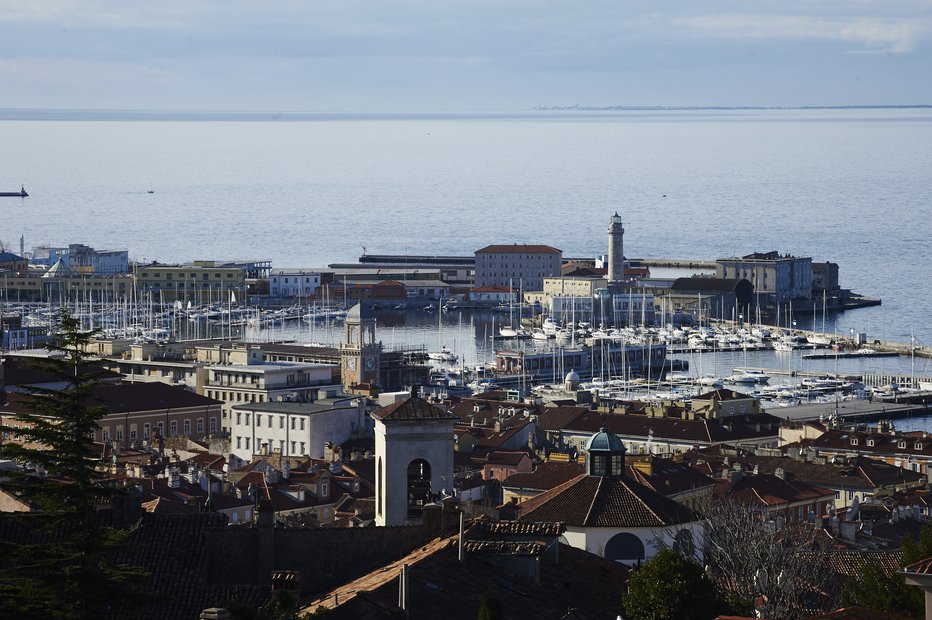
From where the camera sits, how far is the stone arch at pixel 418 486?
13.5 metres

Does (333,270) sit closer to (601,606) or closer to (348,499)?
(348,499)

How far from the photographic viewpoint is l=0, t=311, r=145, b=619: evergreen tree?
30.1ft

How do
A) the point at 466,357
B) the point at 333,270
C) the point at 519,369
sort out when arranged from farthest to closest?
1. the point at 333,270
2. the point at 466,357
3. the point at 519,369

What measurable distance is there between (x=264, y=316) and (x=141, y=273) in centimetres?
1043

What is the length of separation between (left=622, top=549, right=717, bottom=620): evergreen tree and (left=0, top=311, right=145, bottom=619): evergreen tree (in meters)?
2.46

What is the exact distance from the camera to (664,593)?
1059cm

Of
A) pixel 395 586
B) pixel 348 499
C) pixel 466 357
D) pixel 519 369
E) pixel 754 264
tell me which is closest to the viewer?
pixel 395 586

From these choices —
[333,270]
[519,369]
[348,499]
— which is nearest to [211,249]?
[333,270]

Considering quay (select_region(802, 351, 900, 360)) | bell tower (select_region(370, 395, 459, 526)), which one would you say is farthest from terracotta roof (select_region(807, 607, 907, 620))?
quay (select_region(802, 351, 900, 360))

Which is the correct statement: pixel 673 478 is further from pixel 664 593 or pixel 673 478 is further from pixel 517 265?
pixel 517 265

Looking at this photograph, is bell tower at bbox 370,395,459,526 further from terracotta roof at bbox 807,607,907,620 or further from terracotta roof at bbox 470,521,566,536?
terracotta roof at bbox 807,607,907,620

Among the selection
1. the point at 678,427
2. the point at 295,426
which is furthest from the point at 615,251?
the point at 295,426

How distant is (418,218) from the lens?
539ft

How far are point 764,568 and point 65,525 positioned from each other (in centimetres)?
596
